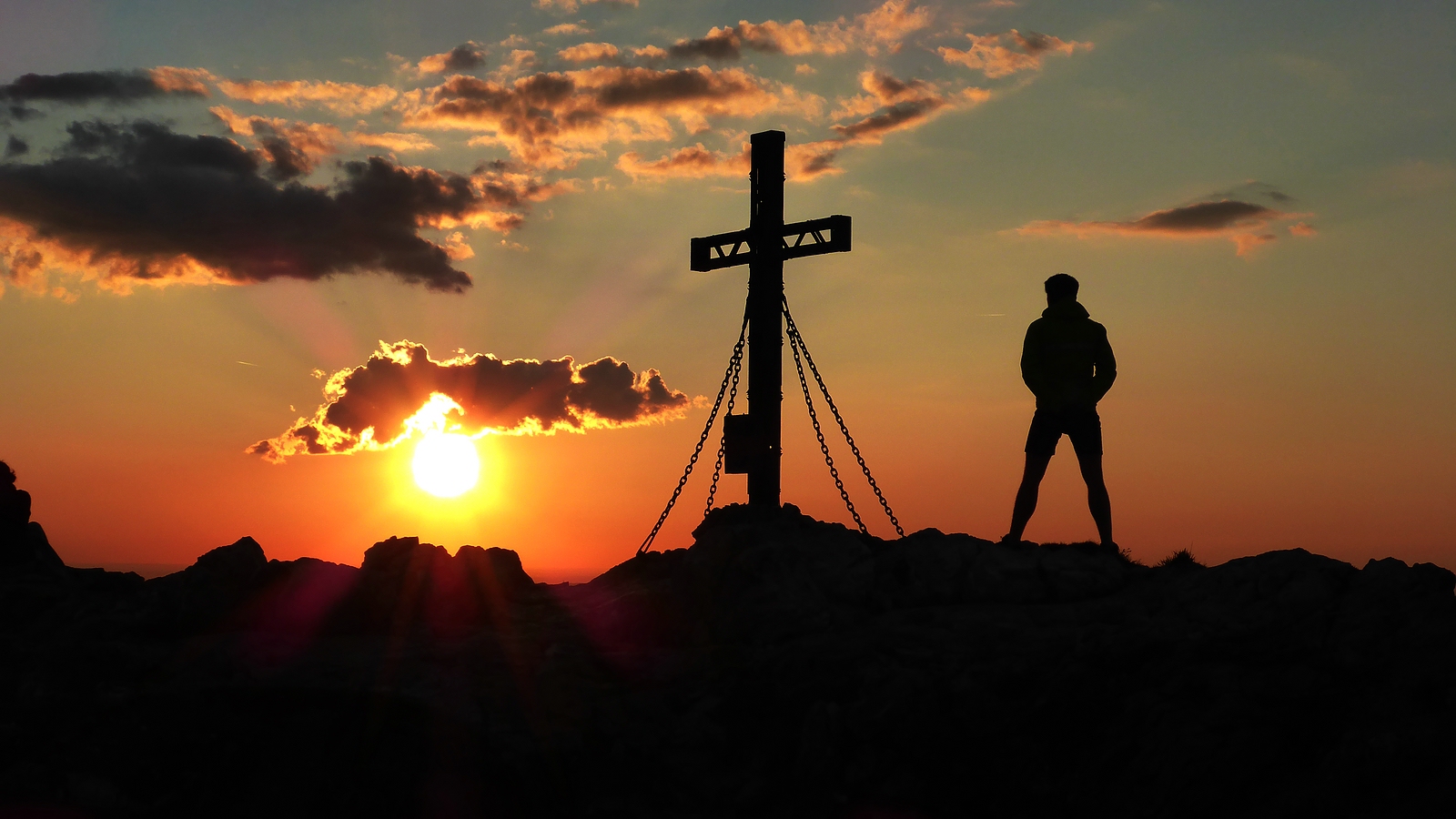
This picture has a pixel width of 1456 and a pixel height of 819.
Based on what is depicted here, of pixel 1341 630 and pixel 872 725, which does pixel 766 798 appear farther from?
pixel 1341 630

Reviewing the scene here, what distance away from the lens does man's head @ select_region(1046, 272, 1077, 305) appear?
12000 mm

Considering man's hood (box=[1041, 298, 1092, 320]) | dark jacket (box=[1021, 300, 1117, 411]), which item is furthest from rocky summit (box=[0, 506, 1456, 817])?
man's hood (box=[1041, 298, 1092, 320])

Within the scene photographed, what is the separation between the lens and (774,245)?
14.9 metres

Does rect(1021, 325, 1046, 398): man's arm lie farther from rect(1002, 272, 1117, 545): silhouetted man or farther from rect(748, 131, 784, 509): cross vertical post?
rect(748, 131, 784, 509): cross vertical post

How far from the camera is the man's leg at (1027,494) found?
12.0 meters

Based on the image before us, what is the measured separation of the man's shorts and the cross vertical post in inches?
147

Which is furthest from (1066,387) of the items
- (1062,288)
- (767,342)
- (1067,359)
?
(767,342)

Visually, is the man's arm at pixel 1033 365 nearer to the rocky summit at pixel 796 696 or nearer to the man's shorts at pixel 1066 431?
the man's shorts at pixel 1066 431

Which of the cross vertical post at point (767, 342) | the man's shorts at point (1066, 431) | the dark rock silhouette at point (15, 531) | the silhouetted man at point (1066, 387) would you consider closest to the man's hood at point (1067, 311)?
the silhouetted man at point (1066, 387)

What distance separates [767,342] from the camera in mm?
14797

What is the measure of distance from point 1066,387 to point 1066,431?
49 cm

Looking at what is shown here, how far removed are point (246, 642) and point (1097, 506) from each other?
8547mm

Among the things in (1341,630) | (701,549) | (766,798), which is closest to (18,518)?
(701,549)

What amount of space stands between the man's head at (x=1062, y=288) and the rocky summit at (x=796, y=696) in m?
2.61
